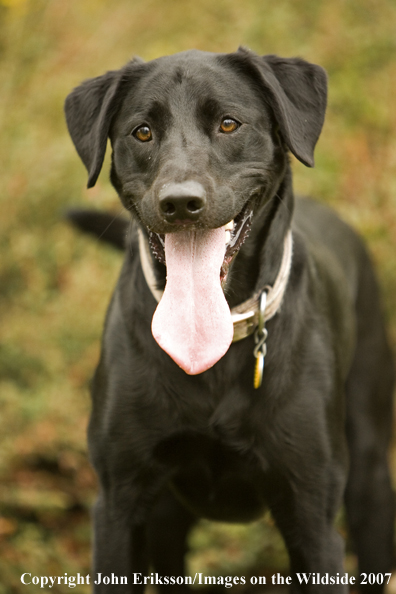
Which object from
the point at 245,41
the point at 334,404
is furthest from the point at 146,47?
the point at 334,404

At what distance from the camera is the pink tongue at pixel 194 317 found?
2188 millimetres

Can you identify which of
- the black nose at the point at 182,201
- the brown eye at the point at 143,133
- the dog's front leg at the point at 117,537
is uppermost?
the brown eye at the point at 143,133

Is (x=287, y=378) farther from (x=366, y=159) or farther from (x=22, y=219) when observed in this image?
(x=366, y=159)

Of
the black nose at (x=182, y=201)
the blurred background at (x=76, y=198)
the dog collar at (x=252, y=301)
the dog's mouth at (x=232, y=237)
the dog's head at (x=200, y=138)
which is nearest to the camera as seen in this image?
the black nose at (x=182, y=201)

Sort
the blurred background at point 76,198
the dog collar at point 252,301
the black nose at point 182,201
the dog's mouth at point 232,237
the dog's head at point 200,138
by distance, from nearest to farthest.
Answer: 1. the black nose at point 182,201
2. the dog's head at point 200,138
3. the dog's mouth at point 232,237
4. the dog collar at point 252,301
5. the blurred background at point 76,198

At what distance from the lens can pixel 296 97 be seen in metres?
2.46

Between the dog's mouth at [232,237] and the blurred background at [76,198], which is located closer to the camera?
the dog's mouth at [232,237]

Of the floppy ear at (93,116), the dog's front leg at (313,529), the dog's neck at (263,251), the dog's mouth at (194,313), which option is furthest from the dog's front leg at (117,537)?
the floppy ear at (93,116)

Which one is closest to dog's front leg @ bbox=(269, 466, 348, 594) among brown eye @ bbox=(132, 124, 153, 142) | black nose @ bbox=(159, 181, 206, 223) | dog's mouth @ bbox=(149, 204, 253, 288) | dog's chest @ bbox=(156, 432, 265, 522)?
dog's chest @ bbox=(156, 432, 265, 522)

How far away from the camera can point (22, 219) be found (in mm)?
5125

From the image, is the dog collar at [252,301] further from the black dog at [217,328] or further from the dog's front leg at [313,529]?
the dog's front leg at [313,529]

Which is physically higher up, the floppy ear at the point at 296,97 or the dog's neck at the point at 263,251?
the floppy ear at the point at 296,97

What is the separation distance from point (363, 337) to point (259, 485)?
1.28m

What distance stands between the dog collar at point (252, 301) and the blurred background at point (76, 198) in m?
0.82
